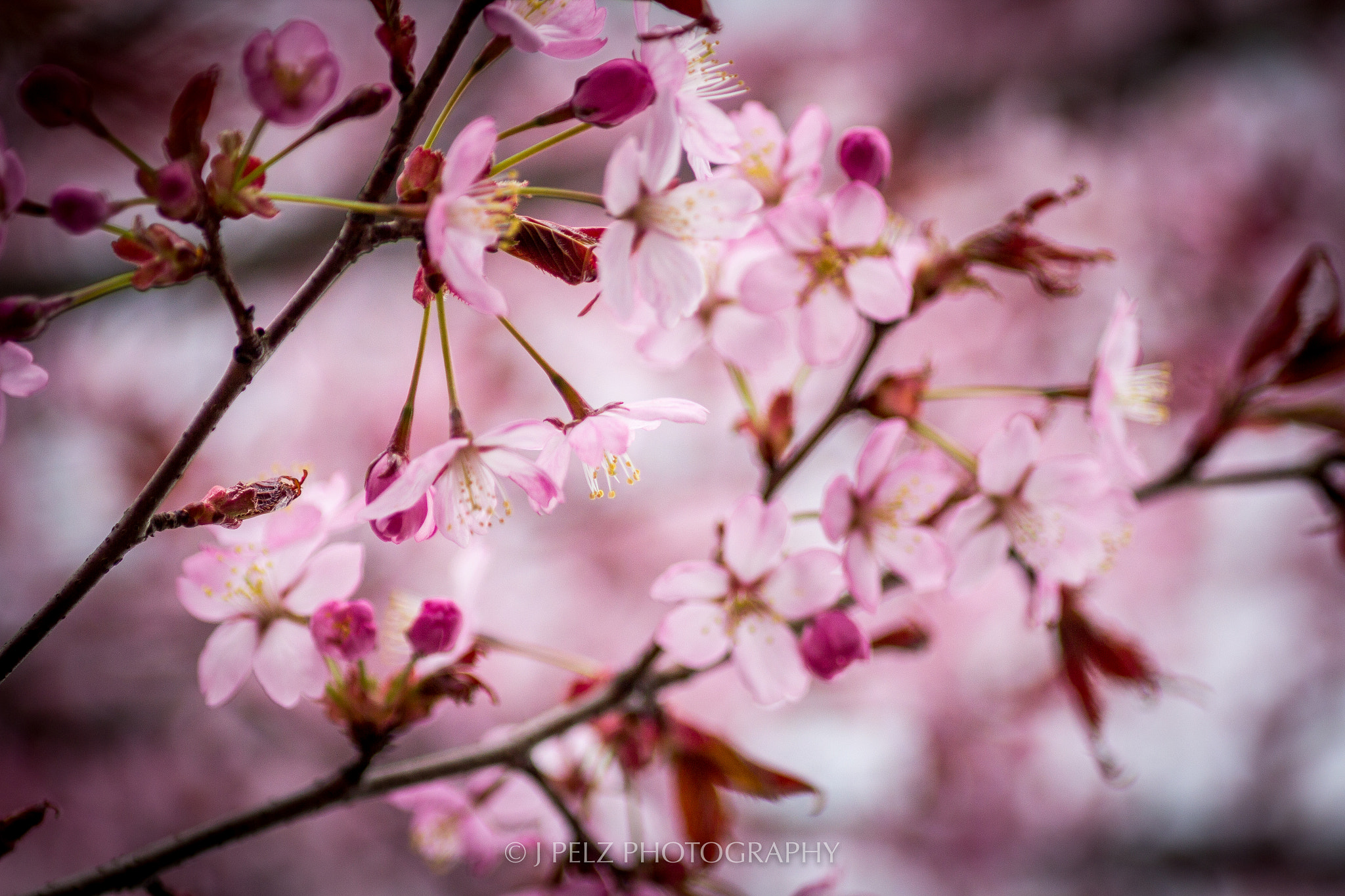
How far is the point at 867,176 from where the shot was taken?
70cm

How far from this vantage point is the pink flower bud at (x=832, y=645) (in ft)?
2.16

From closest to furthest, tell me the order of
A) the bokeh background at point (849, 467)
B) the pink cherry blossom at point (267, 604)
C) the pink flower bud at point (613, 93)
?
the pink flower bud at point (613, 93)
the pink cherry blossom at point (267, 604)
the bokeh background at point (849, 467)

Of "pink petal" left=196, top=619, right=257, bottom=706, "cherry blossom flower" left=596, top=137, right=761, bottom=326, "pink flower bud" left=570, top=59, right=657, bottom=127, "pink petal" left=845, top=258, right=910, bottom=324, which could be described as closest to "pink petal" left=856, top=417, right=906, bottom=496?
"pink petal" left=845, top=258, right=910, bottom=324

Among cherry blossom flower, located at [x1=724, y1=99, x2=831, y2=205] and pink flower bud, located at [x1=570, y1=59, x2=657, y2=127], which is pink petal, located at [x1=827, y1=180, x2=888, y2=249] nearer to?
cherry blossom flower, located at [x1=724, y1=99, x2=831, y2=205]

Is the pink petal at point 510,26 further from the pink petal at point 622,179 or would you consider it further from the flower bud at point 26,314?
the flower bud at point 26,314

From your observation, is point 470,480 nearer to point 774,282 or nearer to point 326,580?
point 326,580

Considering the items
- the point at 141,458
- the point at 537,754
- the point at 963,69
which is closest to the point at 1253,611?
the point at 963,69

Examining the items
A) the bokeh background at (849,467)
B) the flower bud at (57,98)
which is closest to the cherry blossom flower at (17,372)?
the flower bud at (57,98)

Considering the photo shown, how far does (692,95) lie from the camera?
0.64 metres

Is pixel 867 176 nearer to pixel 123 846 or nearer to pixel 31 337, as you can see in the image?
pixel 31 337

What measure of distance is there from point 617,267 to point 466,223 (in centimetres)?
13

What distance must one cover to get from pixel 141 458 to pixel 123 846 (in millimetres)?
1336

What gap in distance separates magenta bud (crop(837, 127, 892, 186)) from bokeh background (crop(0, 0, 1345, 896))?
1.54 meters

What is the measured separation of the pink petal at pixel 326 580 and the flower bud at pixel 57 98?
0.37 m
